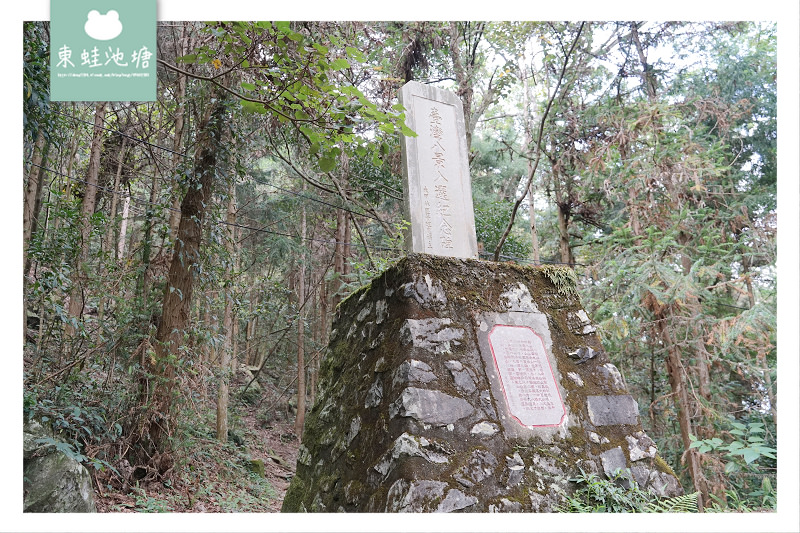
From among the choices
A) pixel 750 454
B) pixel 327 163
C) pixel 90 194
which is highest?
pixel 90 194

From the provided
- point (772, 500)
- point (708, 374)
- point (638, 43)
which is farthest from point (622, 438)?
point (638, 43)

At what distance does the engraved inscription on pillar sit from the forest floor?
3093mm

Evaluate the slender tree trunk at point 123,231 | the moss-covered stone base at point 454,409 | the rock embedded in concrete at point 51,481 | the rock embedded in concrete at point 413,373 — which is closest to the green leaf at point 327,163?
the moss-covered stone base at point 454,409

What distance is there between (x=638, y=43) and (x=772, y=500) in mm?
6599

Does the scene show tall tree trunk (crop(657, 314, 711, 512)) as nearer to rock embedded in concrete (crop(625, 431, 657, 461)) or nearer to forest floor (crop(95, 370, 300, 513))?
rock embedded in concrete (crop(625, 431, 657, 461))

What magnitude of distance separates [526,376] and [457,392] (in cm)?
50

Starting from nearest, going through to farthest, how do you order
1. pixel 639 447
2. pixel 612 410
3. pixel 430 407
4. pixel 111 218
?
pixel 430 407
pixel 639 447
pixel 612 410
pixel 111 218

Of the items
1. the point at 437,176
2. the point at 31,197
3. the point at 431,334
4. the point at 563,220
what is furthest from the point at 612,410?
the point at 563,220

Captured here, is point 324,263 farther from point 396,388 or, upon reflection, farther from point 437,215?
point 396,388

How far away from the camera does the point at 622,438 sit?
10.3ft

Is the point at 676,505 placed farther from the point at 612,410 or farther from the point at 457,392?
the point at 457,392

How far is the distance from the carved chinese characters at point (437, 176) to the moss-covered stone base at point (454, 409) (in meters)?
0.34

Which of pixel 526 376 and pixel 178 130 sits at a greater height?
pixel 178 130

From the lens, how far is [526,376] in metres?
3.07
